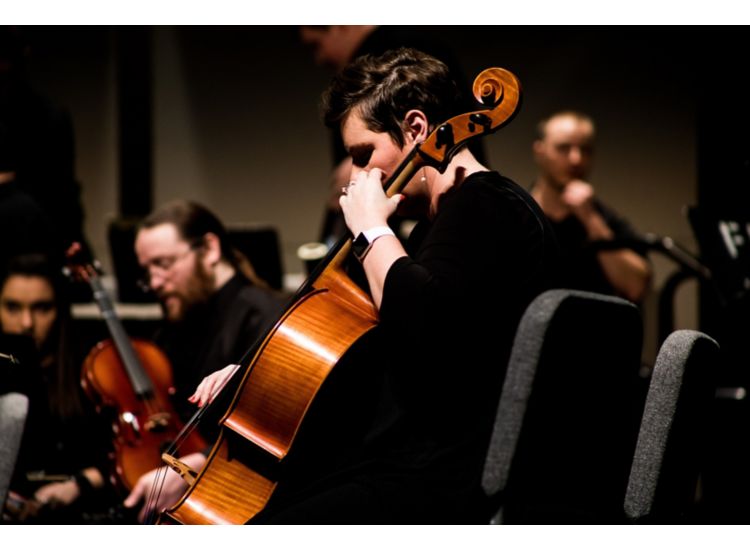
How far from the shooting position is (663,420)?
1.40 m

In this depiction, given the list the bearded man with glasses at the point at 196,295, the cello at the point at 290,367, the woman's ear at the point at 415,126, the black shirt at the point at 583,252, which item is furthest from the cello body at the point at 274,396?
→ the black shirt at the point at 583,252

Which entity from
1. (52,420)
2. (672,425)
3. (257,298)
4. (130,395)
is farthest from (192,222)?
(672,425)

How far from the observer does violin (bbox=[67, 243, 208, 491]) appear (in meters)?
2.31

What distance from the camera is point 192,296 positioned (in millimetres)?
2451

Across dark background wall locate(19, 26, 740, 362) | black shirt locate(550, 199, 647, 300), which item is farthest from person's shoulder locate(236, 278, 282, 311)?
dark background wall locate(19, 26, 740, 362)

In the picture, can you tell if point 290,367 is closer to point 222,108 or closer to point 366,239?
point 366,239

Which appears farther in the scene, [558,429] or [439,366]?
[558,429]

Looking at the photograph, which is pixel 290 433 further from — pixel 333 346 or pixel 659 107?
pixel 659 107

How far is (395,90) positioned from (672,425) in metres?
0.59

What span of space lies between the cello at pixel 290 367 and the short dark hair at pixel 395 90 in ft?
0.19

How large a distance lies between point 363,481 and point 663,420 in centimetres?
42

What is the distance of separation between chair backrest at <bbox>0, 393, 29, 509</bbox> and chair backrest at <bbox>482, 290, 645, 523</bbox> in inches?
30.3

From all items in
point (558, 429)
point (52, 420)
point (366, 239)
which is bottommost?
point (52, 420)

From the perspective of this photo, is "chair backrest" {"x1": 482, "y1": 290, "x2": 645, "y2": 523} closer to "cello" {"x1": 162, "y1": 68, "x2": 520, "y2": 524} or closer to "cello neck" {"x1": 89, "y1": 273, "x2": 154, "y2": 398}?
"cello" {"x1": 162, "y1": 68, "x2": 520, "y2": 524}
